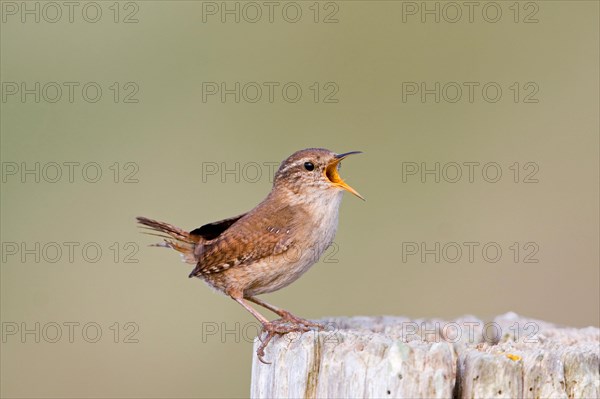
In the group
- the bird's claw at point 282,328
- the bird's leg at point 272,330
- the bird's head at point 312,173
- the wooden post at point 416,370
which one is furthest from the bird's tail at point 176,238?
the wooden post at point 416,370

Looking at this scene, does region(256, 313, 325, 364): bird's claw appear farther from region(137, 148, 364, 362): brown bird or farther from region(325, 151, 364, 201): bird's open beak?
region(325, 151, 364, 201): bird's open beak

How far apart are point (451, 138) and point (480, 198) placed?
1013 millimetres

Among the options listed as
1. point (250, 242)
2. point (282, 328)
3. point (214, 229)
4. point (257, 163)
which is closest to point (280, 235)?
point (250, 242)

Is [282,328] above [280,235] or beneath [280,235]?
beneath

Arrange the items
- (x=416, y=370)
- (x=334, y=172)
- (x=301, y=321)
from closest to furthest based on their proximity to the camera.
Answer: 1. (x=416, y=370)
2. (x=301, y=321)
3. (x=334, y=172)

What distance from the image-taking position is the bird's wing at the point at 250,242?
17.9 feet

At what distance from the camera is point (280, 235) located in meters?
5.50

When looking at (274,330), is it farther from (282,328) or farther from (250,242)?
(250,242)

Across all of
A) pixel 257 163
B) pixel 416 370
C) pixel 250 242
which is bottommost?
pixel 416 370

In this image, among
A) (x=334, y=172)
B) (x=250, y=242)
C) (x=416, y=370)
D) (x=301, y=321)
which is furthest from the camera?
(x=334, y=172)

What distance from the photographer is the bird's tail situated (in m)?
6.00

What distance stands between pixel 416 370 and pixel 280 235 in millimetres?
2094

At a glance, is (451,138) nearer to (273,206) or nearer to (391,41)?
(391,41)

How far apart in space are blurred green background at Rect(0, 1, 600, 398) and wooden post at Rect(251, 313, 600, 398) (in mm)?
5411
